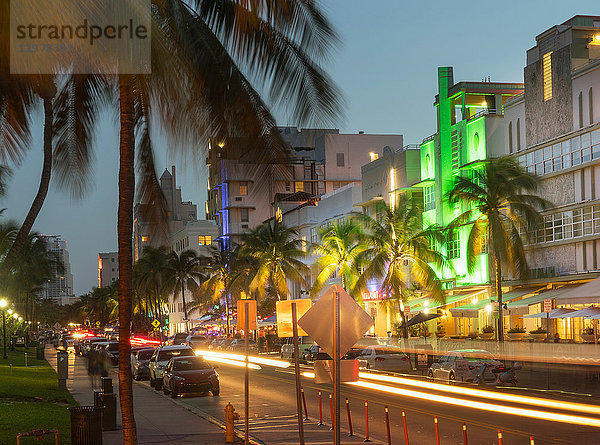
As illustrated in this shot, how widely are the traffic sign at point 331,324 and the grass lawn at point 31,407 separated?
822 centimetres

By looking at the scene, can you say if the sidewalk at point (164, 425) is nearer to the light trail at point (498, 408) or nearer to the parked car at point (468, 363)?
the light trail at point (498, 408)

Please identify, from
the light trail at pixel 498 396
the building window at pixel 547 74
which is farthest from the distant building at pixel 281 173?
the building window at pixel 547 74

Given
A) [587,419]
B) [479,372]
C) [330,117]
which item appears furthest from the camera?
[479,372]

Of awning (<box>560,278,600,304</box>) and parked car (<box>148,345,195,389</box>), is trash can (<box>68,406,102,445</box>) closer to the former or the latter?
parked car (<box>148,345,195,389</box>)

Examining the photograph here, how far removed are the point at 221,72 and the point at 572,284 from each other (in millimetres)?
39021

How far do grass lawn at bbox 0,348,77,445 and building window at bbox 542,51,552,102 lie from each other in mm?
30120

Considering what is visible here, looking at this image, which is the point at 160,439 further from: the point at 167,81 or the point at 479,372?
the point at 479,372

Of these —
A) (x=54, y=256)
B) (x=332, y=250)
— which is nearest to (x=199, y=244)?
(x=54, y=256)

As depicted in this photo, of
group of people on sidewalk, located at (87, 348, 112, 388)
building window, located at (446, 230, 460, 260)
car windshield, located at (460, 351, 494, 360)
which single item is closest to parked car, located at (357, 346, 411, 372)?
car windshield, located at (460, 351, 494, 360)

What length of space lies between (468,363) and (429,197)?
28.5 m

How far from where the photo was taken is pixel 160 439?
1908cm

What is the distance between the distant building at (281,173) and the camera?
10.1 meters

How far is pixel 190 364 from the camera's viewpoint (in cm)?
3197

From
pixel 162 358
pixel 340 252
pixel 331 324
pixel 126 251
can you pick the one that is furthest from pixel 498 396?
pixel 340 252
